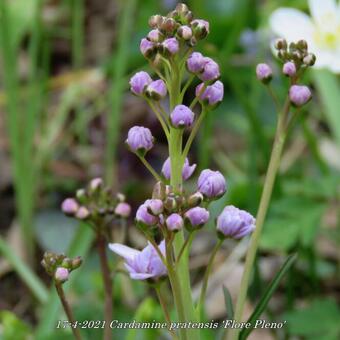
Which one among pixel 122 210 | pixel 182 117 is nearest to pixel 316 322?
pixel 122 210

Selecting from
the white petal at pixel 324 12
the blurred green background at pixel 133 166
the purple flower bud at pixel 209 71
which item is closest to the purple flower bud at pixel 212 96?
the purple flower bud at pixel 209 71

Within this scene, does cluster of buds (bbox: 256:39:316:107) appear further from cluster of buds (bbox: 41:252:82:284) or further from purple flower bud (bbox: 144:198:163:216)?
cluster of buds (bbox: 41:252:82:284)

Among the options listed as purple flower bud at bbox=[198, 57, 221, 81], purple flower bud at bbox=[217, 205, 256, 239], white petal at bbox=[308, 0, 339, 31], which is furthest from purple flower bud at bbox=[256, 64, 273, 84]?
white petal at bbox=[308, 0, 339, 31]

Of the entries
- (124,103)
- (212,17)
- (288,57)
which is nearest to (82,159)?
(124,103)

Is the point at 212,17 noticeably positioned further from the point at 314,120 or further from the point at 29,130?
the point at 29,130

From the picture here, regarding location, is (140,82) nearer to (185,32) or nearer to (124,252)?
(185,32)

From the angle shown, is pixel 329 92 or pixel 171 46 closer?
pixel 171 46
